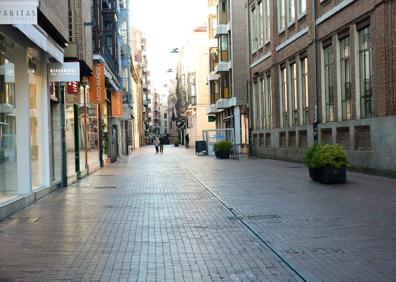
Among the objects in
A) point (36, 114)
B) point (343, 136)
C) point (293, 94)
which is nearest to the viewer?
point (36, 114)

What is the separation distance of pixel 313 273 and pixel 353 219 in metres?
3.68

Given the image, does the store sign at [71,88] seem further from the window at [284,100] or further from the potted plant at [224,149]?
the potted plant at [224,149]

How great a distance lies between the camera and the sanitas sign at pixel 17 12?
324 inches

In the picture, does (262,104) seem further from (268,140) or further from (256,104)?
(268,140)

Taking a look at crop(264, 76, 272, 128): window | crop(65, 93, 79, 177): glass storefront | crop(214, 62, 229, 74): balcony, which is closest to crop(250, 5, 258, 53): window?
crop(264, 76, 272, 128): window

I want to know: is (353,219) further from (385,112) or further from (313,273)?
(385,112)

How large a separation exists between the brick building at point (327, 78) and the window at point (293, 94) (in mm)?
50

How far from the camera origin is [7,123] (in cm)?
1155

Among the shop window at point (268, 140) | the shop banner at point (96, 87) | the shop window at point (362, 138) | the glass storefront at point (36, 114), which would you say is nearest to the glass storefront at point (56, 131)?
the glass storefront at point (36, 114)

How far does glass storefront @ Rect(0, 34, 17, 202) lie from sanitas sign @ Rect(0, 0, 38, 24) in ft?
9.26

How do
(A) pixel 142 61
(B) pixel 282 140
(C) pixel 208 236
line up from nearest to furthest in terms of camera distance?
1. (C) pixel 208 236
2. (B) pixel 282 140
3. (A) pixel 142 61

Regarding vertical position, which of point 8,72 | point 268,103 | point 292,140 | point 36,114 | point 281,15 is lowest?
point 292,140

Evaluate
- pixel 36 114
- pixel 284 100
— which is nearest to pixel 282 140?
pixel 284 100

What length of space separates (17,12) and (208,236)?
4288 millimetres
